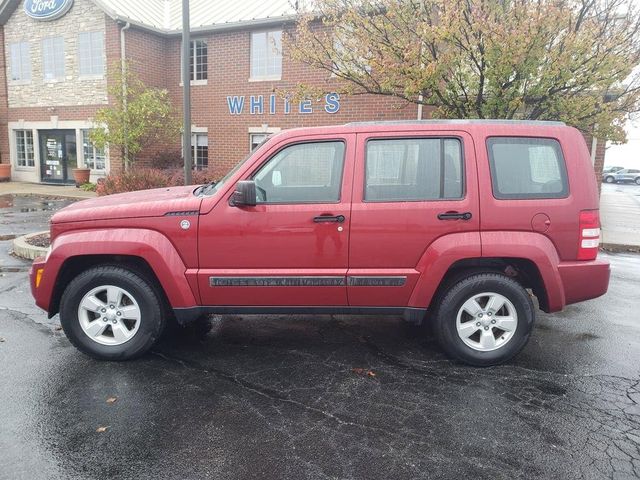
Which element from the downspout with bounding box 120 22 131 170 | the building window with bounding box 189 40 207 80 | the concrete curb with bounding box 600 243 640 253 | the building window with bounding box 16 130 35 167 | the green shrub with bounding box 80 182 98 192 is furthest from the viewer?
the building window with bounding box 16 130 35 167

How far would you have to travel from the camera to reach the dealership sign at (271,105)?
15.3m

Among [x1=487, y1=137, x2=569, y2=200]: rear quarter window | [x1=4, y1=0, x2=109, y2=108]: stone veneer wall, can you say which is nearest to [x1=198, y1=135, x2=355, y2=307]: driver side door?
[x1=487, y1=137, x2=569, y2=200]: rear quarter window

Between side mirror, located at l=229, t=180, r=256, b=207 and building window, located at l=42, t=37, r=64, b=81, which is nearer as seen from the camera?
side mirror, located at l=229, t=180, r=256, b=207

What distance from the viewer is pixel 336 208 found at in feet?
13.2

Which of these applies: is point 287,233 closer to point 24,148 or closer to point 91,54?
point 91,54

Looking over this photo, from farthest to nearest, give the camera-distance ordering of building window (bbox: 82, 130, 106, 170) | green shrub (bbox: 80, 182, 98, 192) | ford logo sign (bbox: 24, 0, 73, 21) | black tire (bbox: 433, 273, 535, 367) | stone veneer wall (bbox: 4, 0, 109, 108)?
building window (bbox: 82, 130, 106, 170) < ford logo sign (bbox: 24, 0, 73, 21) < green shrub (bbox: 80, 182, 98, 192) < stone veneer wall (bbox: 4, 0, 109, 108) < black tire (bbox: 433, 273, 535, 367)

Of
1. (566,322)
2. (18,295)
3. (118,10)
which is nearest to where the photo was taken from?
(566,322)

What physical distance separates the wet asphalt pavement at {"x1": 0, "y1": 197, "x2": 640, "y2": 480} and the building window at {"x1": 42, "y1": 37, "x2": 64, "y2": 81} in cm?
1743

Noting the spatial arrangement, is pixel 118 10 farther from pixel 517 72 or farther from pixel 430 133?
pixel 430 133

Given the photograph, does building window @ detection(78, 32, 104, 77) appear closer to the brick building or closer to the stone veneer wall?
the brick building

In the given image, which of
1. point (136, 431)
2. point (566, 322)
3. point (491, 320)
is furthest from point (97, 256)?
point (566, 322)

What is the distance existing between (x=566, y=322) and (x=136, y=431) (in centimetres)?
448

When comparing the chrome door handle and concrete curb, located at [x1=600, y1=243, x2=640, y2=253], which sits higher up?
the chrome door handle

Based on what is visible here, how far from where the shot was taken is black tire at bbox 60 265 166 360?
4.13m
